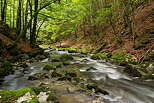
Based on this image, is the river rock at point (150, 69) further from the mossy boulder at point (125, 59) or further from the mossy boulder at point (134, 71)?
the mossy boulder at point (125, 59)

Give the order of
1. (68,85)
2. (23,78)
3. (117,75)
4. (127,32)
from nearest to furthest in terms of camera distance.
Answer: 1. (68,85)
2. (23,78)
3. (117,75)
4. (127,32)

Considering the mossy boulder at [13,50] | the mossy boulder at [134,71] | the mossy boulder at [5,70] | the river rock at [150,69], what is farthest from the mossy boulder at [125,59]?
the mossy boulder at [13,50]

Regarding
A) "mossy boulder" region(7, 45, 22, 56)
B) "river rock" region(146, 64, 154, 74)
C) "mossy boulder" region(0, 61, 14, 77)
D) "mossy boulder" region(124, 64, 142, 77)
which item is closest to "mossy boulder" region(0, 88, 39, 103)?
"mossy boulder" region(0, 61, 14, 77)

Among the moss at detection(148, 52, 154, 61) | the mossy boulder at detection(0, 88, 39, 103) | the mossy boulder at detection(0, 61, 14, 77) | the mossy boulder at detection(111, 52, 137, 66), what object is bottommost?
the mossy boulder at detection(0, 61, 14, 77)

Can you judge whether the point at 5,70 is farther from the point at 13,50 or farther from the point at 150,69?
the point at 150,69

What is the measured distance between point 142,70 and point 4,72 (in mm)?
7557

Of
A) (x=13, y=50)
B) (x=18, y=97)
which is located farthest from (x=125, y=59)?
(x=13, y=50)

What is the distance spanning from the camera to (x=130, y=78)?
6.56 metres

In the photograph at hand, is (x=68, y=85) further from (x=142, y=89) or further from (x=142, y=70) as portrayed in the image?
(x=142, y=70)

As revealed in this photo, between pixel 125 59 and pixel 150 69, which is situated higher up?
pixel 125 59

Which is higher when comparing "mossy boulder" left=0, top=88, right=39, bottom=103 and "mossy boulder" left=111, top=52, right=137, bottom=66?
"mossy boulder" left=111, top=52, right=137, bottom=66

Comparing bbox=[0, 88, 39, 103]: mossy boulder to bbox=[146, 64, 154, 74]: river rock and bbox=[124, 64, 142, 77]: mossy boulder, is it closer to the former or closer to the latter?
bbox=[124, 64, 142, 77]: mossy boulder

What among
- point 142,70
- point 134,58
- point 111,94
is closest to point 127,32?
point 134,58

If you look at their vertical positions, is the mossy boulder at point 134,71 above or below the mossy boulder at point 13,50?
below
